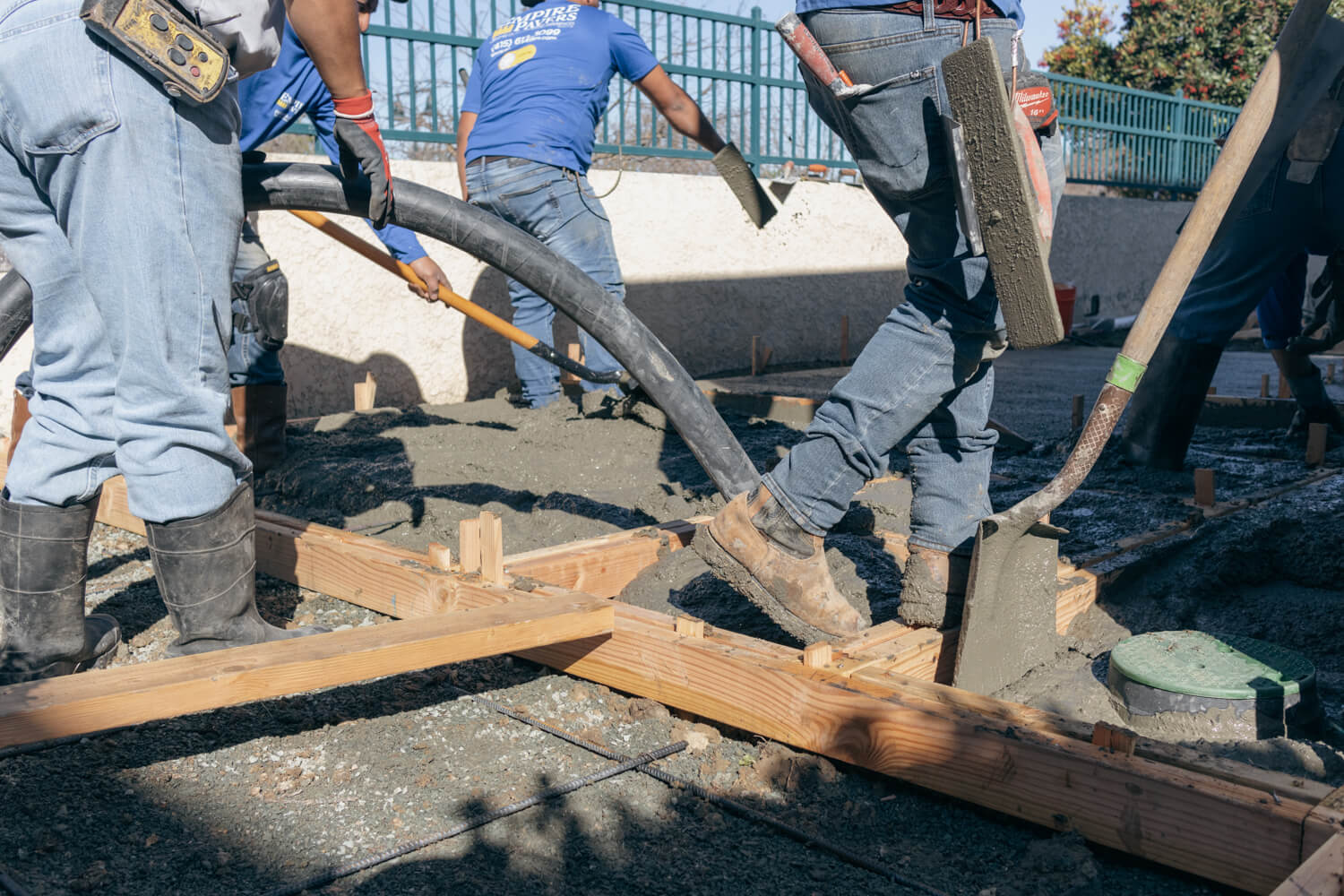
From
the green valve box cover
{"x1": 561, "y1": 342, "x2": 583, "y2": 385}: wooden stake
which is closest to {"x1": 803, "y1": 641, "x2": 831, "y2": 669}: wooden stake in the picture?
the green valve box cover

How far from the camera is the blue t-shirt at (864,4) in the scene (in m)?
1.84

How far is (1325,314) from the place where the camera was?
3.88 metres

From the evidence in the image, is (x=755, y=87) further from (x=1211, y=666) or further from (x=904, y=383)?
(x=1211, y=666)

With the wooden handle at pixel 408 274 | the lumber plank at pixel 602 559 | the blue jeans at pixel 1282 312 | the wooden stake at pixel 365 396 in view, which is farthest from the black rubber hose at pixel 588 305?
the wooden stake at pixel 365 396

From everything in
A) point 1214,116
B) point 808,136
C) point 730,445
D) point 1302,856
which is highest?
point 1214,116

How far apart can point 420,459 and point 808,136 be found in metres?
6.44

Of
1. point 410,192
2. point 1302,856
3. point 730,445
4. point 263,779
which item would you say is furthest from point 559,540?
point 1302,856

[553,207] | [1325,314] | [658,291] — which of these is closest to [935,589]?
[1325,314]

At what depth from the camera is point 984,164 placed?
170 centimetres

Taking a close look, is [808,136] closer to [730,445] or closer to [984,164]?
[730,445]

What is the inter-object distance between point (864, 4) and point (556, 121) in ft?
9.64

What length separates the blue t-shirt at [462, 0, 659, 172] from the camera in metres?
4.55

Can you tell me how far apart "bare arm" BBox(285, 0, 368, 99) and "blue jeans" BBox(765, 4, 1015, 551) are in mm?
833

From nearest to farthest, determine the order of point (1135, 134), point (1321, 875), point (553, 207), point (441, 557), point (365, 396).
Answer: point (1321, 875)
point (441, 557)
point (553, 207)
point (365, 396)
point (1135, 134)
